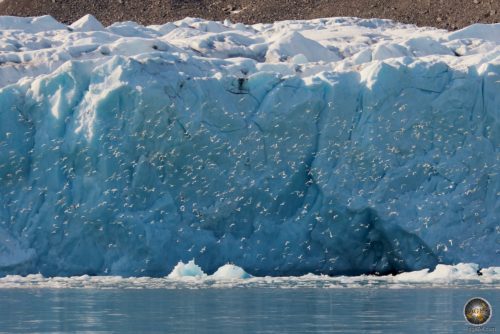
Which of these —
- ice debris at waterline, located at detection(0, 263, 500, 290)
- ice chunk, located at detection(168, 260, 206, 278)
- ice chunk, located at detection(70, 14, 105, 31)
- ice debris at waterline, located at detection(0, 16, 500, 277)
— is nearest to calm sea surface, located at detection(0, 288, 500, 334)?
ice debris at waterline, located at detection(0, 263, 500, 290)

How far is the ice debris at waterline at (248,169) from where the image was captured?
19.3 m

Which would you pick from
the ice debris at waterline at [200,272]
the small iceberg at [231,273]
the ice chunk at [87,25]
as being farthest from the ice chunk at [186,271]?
the ice chunk at [87,25]

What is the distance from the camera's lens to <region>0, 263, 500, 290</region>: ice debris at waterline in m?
17.6

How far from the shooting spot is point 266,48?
24469mm

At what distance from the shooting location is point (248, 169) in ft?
65.5

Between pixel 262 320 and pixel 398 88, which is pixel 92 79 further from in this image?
pixel 262 320

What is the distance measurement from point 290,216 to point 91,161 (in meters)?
3.20

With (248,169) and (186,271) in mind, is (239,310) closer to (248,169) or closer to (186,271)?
(186,271)

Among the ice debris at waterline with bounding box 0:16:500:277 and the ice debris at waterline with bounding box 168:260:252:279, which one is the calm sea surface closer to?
the ice debris at waterline with bounding box 168:260:252:279

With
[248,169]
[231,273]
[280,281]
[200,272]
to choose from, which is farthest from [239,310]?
[248,169]

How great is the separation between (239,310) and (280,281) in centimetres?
425

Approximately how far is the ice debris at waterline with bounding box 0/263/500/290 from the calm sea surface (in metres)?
0.61

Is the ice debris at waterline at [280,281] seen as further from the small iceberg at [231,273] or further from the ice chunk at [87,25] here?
the ice chunk at [87,25]

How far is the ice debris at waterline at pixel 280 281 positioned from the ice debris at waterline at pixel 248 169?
0.53m
